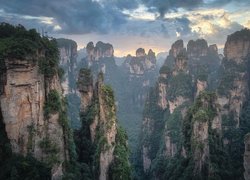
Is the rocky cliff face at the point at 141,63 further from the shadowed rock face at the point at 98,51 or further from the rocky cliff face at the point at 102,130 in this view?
the rocky cliff face at the point at 102,130

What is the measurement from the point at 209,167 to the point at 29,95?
2392 cm

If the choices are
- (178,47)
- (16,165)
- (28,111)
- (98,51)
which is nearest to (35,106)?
(28,111)

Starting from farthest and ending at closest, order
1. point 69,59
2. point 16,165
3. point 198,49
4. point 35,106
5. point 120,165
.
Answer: point 69,59
point 198,49
point 120,165
point 35,106
point 16,165

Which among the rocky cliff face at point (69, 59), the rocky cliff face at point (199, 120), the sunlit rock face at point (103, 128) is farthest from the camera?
the rocky cliff face at point (69, 59)

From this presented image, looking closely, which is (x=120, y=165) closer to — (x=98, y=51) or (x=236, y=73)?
(x=236, y=73)

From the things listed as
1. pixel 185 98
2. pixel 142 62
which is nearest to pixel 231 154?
pixel 185 98

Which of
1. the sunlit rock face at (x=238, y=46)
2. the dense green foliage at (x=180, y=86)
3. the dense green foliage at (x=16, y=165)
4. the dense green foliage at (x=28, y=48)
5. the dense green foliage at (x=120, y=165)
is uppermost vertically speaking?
the sunlit rock face at (x=238, y=46)

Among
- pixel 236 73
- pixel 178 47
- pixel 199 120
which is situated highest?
pixel 178 47

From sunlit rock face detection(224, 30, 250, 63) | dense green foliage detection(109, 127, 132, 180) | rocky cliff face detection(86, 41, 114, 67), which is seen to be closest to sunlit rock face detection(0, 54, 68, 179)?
dense green foliage detection(109, 127, 132, 180)

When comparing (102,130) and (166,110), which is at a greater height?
(102,130)

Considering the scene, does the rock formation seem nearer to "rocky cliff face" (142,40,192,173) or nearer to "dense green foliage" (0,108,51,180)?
"dense green foliage" (0,108,51,180)

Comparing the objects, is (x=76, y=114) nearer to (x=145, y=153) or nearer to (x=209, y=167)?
(x=145, y=153)

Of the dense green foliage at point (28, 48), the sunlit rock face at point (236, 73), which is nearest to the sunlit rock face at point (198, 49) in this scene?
the sunlit rock face at point (236, 73)

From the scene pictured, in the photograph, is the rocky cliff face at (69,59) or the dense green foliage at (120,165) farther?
Answer: the rocky cliff face at (69,59)
